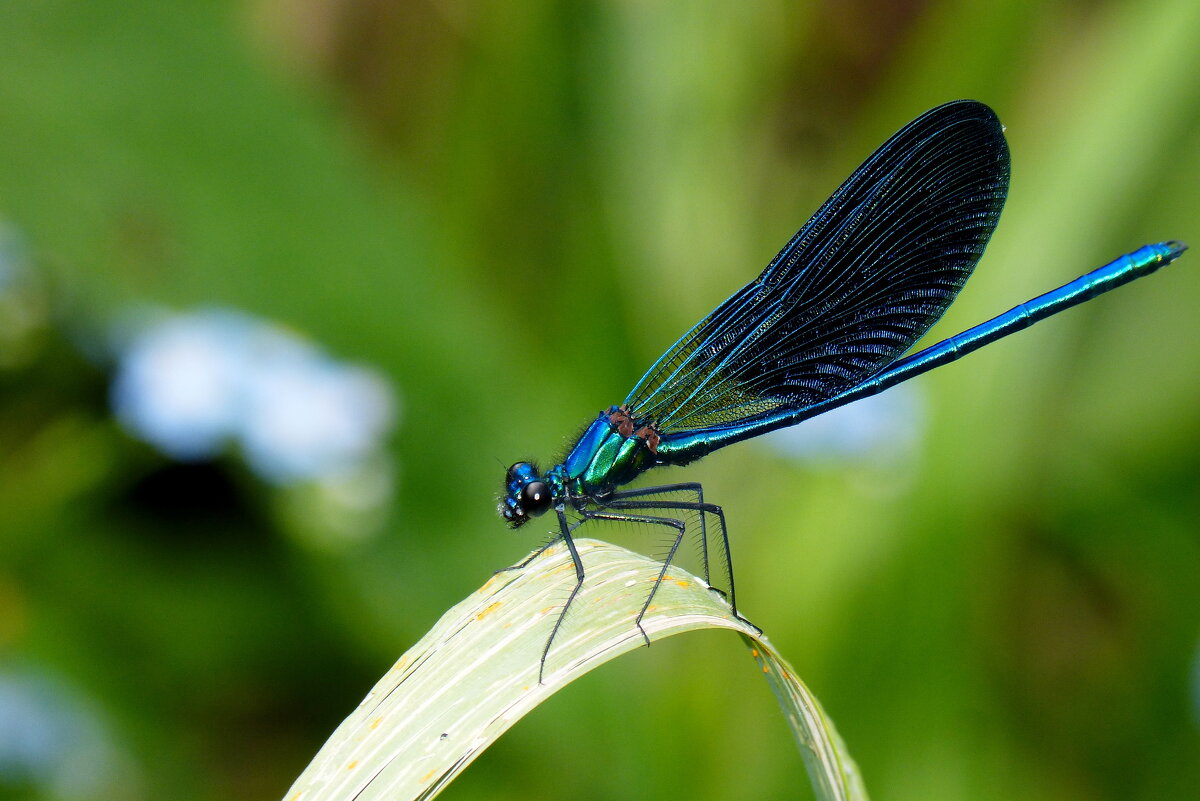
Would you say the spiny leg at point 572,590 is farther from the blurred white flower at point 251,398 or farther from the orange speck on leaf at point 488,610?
the blurred white flower at point 251,398

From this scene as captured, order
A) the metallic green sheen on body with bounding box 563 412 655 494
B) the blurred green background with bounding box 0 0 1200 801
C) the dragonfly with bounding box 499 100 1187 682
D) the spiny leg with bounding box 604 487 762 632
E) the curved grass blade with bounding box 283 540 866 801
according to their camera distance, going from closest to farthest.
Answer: the curved grass blade with bounding box 283 540 866 801
the spiny leg with bounding box 604 487 762 632
the dragonfly with bounding box 499 100 1187 682
the metallic green sheen on body with bounding box 563 412 655 494
the blurred green background with bounding box 0 0 1200 801

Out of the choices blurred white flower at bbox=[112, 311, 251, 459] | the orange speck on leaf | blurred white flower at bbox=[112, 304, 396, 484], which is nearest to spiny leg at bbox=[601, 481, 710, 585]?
the orange speck on leaf

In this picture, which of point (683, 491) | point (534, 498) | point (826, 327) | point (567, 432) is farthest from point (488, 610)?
point (567, 432)

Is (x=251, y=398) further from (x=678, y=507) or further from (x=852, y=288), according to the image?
(x=852, y=288)

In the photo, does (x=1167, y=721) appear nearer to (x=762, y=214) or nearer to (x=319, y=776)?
(x=762, y=214)

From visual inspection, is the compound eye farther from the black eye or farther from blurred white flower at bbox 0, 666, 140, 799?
blurred white flower at bbox 0, 666, 140, 799
